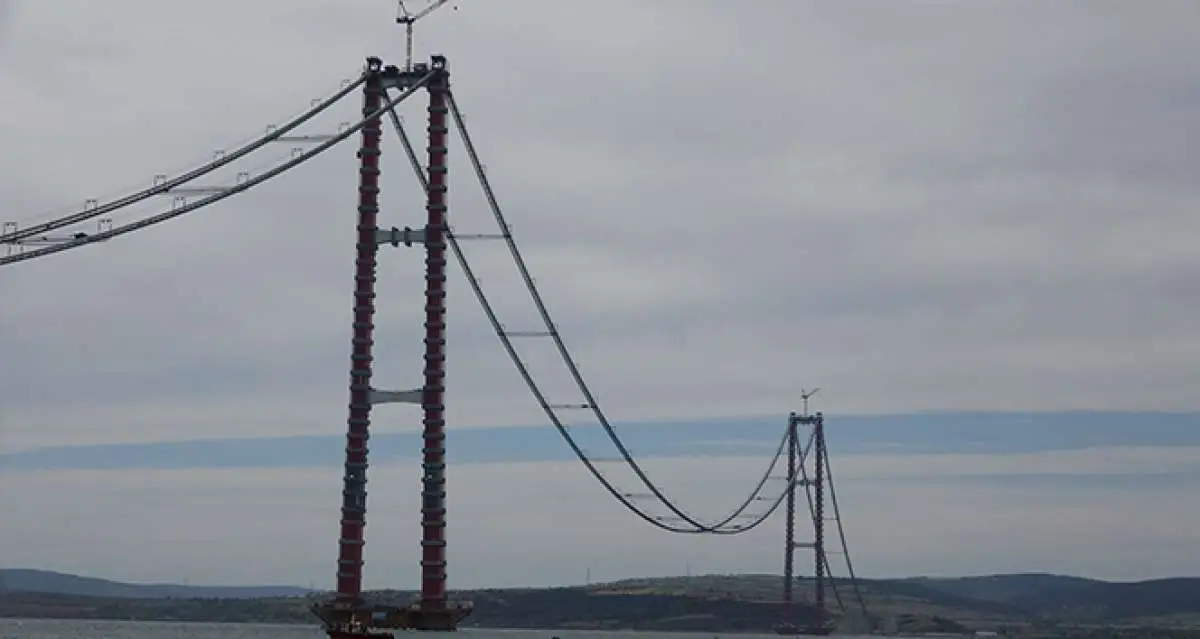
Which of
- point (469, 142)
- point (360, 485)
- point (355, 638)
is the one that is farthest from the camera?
point (469, 142)

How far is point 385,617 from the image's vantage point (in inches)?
4530

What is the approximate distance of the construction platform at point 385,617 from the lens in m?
113

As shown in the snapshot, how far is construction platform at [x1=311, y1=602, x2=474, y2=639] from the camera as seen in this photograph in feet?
371

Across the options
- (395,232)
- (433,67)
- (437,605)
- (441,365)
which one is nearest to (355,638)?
(437,605)

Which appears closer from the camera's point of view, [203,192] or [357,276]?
[203,192]

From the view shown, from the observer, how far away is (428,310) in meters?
117

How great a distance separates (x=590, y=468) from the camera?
433 ft

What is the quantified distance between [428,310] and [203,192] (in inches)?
880

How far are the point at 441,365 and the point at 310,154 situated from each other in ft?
52.7

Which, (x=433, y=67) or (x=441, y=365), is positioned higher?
(x=433, y=67)

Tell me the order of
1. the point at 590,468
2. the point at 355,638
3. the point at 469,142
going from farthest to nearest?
the point at 590,468, the point at 469,142, the point at 355,638

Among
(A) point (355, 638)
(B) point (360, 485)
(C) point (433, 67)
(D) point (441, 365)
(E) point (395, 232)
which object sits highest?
(C) point (433, 67)

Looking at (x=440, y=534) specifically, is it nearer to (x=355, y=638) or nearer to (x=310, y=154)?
(x=355, y=638)

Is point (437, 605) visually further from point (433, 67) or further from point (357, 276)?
point (433, 67)
